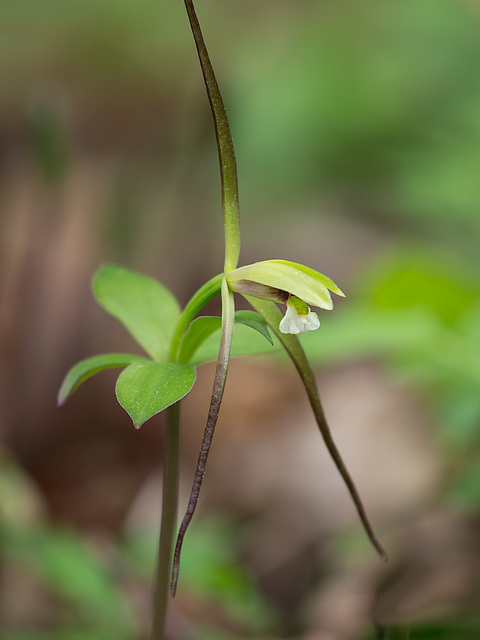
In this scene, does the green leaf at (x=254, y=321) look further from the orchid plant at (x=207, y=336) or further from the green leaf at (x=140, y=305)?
the green leaf at (x=140, y=305)

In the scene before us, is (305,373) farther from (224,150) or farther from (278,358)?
(278,358)

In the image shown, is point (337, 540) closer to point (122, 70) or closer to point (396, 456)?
point (396, 456)

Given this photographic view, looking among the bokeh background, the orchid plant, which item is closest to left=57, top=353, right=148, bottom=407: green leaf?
the orchid plant

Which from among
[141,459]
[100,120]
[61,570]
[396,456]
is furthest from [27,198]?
[61,570]

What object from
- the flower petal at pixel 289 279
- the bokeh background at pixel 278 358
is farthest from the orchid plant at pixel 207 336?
the bokeh background at pixel 278 358

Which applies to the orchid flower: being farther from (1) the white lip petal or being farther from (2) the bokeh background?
(2) the bokeh background

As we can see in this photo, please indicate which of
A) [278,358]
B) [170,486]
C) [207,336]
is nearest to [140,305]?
[207,336]
